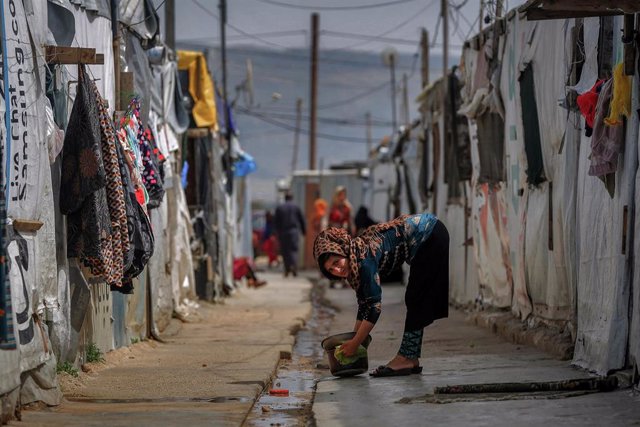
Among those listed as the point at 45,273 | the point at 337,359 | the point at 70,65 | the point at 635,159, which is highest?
the point at 70,65

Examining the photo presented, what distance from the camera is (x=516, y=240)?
435 inches

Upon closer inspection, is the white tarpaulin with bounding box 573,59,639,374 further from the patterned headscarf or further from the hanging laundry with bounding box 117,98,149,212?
the hanging laundry with bounding box 117,98,149,212

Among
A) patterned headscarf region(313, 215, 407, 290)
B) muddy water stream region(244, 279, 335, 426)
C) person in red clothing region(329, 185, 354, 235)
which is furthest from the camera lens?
person in red clothing region(329, 185, 354, 235)

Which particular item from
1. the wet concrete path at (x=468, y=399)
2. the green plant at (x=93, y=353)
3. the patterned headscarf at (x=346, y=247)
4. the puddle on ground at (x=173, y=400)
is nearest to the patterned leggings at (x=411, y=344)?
the wet concrete path at (x=468, y=399)

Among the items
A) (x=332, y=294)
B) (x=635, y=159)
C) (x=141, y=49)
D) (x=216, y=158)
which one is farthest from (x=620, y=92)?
(x=332, y=294)

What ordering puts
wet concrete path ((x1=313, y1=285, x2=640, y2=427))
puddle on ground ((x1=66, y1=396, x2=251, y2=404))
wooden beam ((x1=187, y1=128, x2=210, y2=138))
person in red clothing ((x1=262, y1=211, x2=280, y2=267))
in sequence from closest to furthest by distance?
wet concrete path ((x1=313, y1=285, x2=640, y2=427))
puddle on ground ((x1=66, y1=396, x2=251, y2=404))
wooden beam ((x1=187, y1=128, x2=210, y2=138))
person in red clothing ((x1=262, y1=211, x2=280, y2=267))

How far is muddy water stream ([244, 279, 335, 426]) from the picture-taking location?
6.56 m

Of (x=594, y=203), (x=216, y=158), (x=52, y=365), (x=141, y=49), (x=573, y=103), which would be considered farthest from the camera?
(x=216, y=158)

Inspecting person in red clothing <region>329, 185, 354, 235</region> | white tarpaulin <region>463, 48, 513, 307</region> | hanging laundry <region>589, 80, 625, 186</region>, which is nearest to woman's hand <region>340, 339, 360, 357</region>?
hanging laundry <region>589, 80, 625, 186</region>

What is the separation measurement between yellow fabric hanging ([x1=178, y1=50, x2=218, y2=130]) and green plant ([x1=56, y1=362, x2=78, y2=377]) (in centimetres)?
775

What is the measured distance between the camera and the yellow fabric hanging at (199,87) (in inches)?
584

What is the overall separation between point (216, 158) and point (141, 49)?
640 centimetres

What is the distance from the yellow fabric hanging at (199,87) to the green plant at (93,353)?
22.5ft

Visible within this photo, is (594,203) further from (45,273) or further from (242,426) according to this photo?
(45,273)
